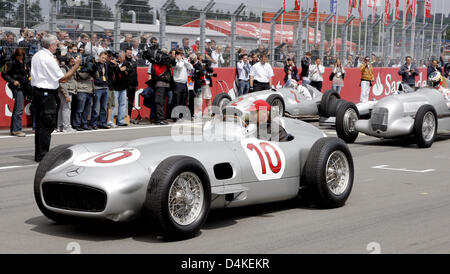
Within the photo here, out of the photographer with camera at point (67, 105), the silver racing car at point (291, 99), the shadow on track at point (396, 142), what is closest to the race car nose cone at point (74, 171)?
the shadow on track at point (396, 142)

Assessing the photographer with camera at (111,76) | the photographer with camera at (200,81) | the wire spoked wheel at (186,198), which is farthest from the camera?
the photographer with camera at (200,81)

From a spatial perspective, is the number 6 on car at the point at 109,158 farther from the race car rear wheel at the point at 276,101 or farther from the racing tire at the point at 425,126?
the race car rear wheel at the point at 276,101

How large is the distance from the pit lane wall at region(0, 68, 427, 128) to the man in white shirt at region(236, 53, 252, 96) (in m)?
0.40

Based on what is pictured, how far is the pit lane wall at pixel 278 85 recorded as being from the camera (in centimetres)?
1512

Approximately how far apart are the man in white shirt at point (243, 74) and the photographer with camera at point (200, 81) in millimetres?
1431

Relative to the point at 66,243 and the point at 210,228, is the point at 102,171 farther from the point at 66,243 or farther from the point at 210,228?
the point at 210,228

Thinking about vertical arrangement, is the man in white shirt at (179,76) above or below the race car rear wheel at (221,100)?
above

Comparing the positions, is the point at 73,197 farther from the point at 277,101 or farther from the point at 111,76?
the point at 277,101

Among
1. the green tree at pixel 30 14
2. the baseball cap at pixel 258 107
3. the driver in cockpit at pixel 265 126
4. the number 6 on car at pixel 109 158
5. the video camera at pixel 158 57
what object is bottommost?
the number 6 on car at pixel 109 158

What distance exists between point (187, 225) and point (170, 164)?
55 centimetres

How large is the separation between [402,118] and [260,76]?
737 cm

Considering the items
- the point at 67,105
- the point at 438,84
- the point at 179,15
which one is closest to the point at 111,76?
the point at 67,105

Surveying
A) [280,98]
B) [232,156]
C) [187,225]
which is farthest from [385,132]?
[187,225]
